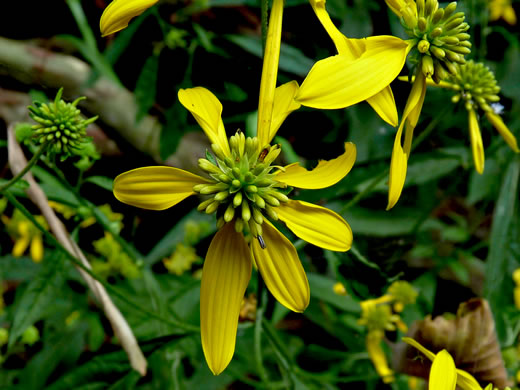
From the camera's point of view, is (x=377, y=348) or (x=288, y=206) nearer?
(x=288, y=206)

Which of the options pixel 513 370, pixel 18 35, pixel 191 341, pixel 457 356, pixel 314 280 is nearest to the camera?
pixel 457 356

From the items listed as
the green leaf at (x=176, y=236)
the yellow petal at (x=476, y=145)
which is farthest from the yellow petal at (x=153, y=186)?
the green leaf at (x=176, y=236)

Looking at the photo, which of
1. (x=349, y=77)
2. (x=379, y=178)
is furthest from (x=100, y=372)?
(x=349, y=77)

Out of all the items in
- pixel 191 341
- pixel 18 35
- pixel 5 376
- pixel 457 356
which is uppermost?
pixel 18 35

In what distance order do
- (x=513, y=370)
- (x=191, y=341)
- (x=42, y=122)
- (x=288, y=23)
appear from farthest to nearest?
(x=288, y=23), (x=191, y=341), (x=513, y=370), (x=42, y=122)

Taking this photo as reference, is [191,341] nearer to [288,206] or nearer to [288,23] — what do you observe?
[288,206]

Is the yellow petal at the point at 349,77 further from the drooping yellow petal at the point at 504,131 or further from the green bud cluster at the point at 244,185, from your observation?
the drooping yellow petal at the point at 504,131

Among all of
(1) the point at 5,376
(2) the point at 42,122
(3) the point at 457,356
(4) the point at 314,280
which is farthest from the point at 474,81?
(1) the point at 5,376
